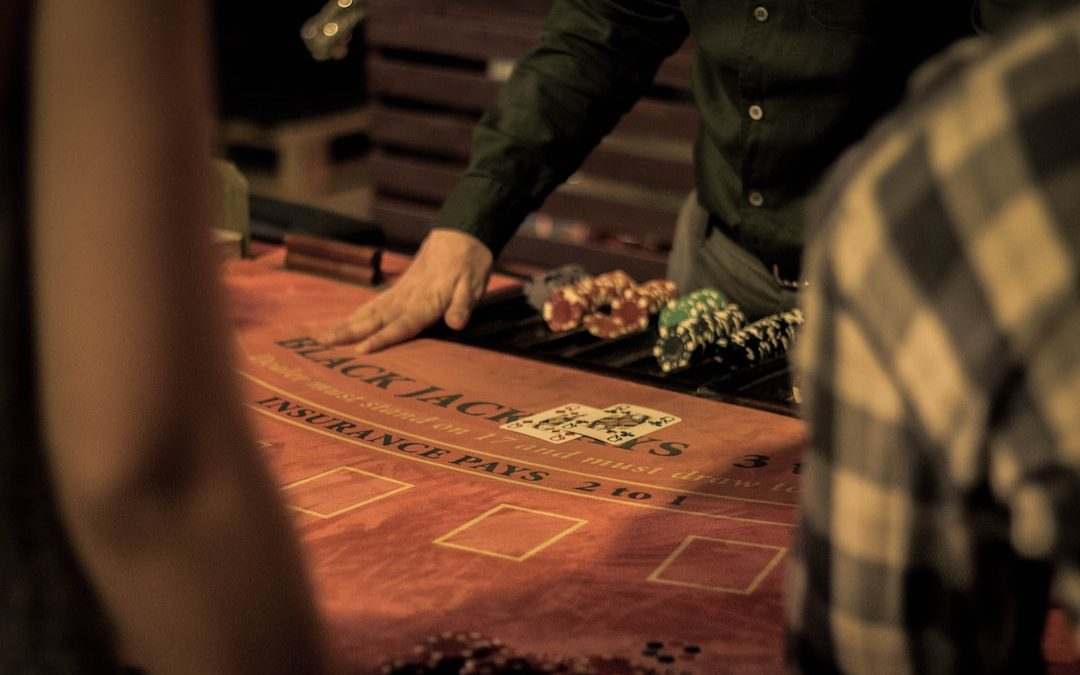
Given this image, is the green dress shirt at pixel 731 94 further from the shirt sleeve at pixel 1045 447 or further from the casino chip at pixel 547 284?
the shirt sleeve at pixel 1045 447

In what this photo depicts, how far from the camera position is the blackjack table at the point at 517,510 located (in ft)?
3.65

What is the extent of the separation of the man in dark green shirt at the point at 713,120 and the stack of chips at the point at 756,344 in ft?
0.76

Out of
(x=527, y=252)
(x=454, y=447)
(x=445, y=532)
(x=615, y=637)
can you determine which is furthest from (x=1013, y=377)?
(x=527, y=252)

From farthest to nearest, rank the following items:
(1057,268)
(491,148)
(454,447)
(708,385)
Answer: (491,148) → (708,385) → (454,447) → (1057,268)

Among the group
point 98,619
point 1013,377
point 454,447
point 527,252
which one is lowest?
point 527,252

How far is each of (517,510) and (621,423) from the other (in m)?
0.32

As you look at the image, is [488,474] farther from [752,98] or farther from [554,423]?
[752,98]

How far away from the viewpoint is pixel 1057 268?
0.56 m

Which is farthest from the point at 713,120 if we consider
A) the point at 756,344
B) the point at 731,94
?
the point at 756,344

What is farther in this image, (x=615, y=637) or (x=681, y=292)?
(x=681, y=292)

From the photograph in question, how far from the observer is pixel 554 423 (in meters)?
1.69

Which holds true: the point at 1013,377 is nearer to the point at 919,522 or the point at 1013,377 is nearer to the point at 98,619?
the point at 919,522

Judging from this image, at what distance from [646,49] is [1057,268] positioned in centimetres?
196

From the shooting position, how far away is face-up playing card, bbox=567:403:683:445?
1.65 m
